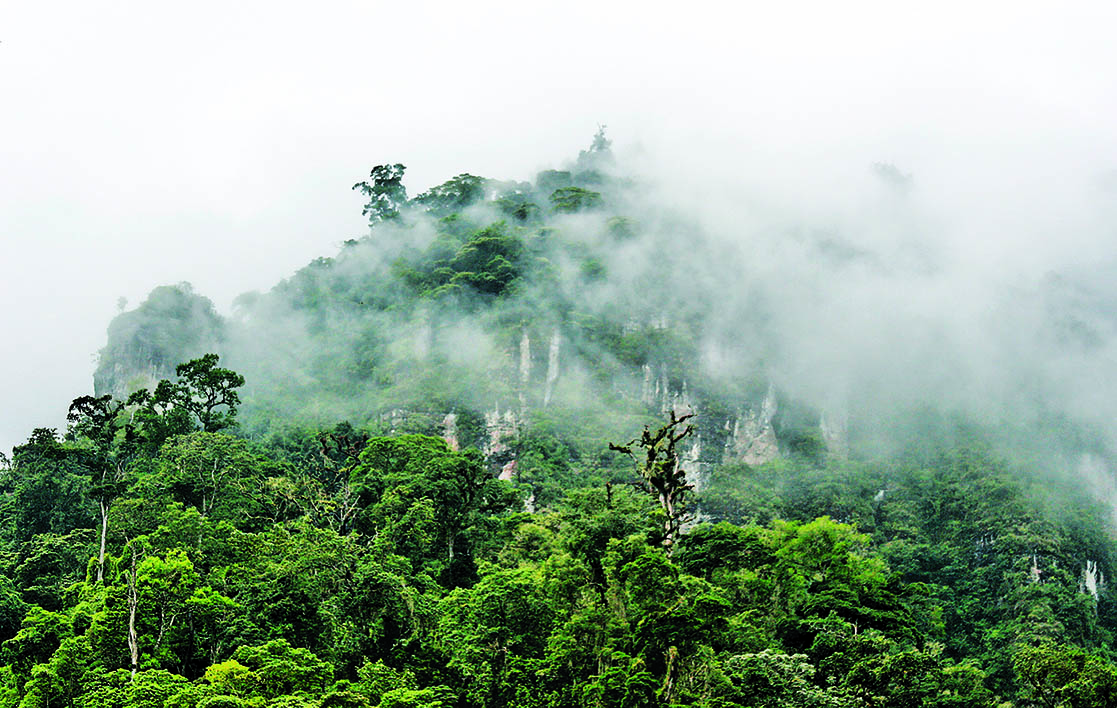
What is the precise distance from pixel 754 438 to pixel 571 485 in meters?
18.2

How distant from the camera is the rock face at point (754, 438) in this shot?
190 ft

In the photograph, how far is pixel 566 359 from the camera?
196 feet

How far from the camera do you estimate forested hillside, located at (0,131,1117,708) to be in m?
20.5

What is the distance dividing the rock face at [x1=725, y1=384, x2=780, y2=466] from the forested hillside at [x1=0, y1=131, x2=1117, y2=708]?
0.18 meters

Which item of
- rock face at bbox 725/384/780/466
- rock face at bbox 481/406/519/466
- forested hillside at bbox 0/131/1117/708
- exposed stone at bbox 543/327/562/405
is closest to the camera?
forested hillside at bbox 0/131/1117/708

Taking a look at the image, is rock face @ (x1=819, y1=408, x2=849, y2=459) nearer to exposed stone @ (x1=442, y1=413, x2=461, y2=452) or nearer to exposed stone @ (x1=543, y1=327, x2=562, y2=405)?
exposed stone @ (x1=543, y1=327, x2=562, y2=405)

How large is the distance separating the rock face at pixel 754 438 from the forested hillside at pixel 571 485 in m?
0.18

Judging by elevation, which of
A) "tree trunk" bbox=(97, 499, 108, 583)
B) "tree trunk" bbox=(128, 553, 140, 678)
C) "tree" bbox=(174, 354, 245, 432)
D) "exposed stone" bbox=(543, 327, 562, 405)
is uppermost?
"exposed stone" bbox=(543, 327, 562, 405)

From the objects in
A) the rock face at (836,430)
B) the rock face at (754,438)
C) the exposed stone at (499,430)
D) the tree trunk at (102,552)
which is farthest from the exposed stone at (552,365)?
the tree trunk at (102,552)

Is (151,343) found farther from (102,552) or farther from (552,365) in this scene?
(102,552)

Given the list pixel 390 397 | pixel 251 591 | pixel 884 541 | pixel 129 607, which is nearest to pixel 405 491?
pixel 251 591

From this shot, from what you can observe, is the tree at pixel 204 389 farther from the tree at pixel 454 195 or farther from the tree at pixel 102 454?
the tree at pixel 454 195

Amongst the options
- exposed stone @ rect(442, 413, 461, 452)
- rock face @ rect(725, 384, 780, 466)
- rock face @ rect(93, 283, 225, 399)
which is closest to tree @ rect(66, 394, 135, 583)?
exposed stone @ rect(442, 413, 461, 452)

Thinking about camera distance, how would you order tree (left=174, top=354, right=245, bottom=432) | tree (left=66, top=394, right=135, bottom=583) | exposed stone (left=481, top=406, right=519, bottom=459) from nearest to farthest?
tree (left=66, top=394, right=135, bottom=583) → tree (left=174, top=354, right=245, bottom=432) → exposed stone (left=481, top=406, right=519, bottom=459)
